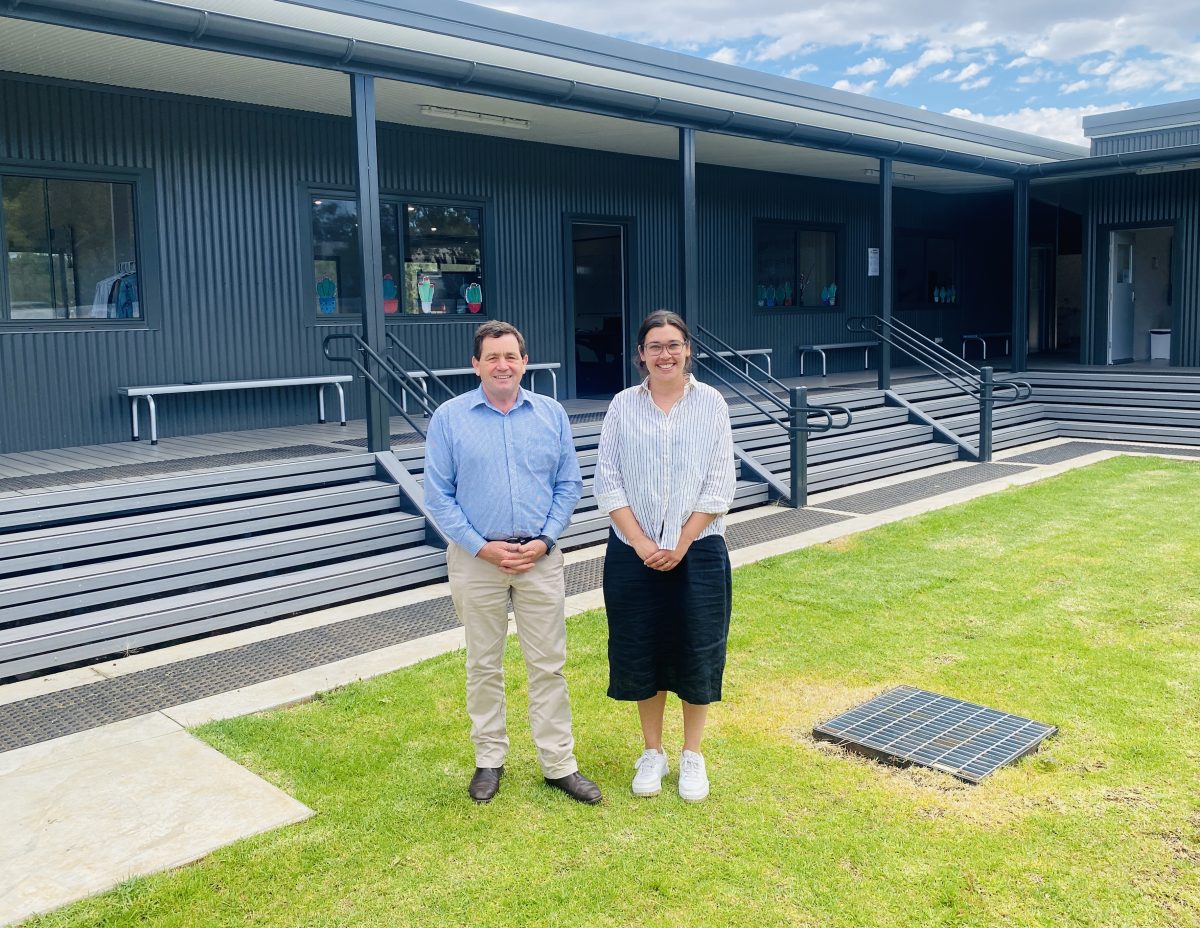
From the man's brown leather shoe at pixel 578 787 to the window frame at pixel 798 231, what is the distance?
428 inches

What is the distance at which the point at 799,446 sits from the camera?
30.1 ft

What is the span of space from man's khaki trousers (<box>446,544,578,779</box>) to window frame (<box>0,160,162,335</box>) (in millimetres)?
5990

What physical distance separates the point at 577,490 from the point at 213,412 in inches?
246

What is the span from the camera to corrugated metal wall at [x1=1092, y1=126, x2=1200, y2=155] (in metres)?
15.5

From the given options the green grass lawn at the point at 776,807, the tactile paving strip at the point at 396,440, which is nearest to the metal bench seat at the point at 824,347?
the tactile paving strip at the point at 396,440

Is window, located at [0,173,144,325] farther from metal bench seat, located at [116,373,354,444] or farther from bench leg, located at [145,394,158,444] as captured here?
bench leg, located at [145,394,158,444]

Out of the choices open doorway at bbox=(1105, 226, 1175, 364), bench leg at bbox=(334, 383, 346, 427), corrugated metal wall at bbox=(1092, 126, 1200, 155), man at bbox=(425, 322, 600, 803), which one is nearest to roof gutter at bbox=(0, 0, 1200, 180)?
bench leg at bbox=(334, 383, 346, 427)

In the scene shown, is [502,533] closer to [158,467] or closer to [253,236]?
[158,467]

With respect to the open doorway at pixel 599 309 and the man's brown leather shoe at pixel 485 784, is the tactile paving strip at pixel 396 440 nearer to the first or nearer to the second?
the open doorway at pixel 599 309

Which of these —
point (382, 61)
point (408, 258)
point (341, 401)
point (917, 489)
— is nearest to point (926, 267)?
point (917, 489)

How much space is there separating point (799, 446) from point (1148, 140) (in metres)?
10.4

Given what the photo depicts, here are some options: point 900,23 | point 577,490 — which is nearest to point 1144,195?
point 577,490

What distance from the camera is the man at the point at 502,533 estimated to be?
12.1 feet

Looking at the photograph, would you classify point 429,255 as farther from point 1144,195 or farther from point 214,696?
point 1144,195
